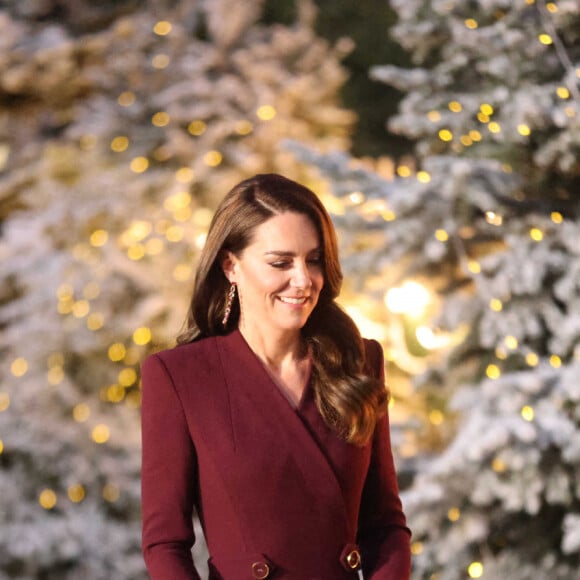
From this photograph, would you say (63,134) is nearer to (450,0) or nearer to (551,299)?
(450,0)

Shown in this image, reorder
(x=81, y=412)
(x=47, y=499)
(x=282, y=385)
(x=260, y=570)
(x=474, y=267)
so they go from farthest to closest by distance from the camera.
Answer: (x=81, y=412), (x=47, y=499), (x=474, y=267), (x=282, y=385), (x=260, y=570)

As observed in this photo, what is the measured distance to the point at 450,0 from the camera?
115 inches

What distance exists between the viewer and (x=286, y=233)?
112cm

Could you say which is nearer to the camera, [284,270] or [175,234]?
[284,270]

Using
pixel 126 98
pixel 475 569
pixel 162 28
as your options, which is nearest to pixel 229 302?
pixel 475 569

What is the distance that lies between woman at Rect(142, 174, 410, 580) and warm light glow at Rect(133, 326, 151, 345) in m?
2.32

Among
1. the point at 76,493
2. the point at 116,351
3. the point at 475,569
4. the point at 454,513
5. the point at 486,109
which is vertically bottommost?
the point at 76,493

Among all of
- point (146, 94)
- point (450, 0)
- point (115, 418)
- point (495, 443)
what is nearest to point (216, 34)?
point (146, 94)

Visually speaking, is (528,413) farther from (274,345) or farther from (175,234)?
(274,345)

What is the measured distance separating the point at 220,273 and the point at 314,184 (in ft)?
8.52

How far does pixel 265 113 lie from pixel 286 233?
2.70 meters

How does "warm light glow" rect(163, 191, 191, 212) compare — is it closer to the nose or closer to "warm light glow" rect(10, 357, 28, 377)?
"warm light glow" rect(10, 357, 28, 377)

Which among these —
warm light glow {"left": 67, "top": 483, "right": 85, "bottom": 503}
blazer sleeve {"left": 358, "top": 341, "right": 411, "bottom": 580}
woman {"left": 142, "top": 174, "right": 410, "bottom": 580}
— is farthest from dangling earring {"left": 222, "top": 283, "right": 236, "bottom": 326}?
warm light glow {"left": 67, "top": 483, "right": 85, "bottom": 503}

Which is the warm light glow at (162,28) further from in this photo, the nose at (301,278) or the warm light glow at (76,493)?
the nose at (301,278)
